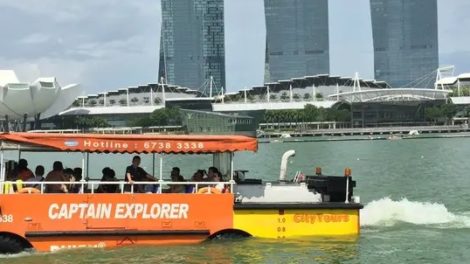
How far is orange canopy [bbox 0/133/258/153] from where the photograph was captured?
39.0 feet

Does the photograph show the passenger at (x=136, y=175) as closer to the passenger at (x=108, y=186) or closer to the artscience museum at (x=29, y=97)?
the passenger at (x=108, y=186)

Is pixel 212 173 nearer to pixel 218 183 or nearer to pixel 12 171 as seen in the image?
pixel 218 183

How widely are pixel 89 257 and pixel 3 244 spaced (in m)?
1.53

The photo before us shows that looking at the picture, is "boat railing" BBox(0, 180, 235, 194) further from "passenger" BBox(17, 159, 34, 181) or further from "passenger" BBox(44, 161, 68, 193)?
"passenger" BBox(17, 159, 34, 181)

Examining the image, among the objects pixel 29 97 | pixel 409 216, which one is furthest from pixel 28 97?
pixel 409 216

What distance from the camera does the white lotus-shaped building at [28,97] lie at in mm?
142375

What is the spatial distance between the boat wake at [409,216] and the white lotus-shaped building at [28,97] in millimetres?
134058

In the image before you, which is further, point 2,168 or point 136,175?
point 136,175

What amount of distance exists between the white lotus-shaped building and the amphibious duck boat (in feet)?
449

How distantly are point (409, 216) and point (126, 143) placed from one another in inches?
338

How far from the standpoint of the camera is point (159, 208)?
1235 cm

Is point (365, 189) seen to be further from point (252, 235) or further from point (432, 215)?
point (252, 235)

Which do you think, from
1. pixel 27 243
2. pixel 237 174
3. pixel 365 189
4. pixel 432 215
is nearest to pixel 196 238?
pixel 237 174

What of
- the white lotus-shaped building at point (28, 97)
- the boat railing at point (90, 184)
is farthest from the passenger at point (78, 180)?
the white lotus-shaped building at point (28, 97)
